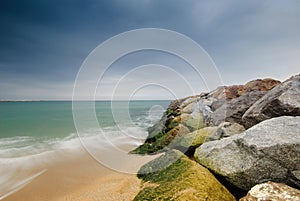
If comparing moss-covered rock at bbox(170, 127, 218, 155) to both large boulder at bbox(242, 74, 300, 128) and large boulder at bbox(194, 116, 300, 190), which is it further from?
large boulder at bbox(194, 116, 300, 190)

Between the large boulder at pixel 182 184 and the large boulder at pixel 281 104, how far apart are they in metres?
2.47

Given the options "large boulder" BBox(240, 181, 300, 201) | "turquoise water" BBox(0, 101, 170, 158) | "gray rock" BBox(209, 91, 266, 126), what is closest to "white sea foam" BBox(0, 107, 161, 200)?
"turquoise water" BBox(0, 101, 170, 158)

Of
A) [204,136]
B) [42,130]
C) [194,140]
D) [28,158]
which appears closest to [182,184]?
[194,140]

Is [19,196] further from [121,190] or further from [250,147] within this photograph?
[250,147]

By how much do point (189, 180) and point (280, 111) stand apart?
3.05 metres

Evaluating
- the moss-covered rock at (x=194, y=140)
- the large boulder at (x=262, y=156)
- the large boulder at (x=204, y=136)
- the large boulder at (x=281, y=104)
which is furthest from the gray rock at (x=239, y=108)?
the large boulder at (x=262, y=156)

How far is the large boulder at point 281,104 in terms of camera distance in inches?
179

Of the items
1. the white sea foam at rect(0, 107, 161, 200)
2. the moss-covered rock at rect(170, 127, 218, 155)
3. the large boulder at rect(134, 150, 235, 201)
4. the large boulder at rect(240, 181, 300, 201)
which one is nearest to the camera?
the large boulder at rect(240, 181, 300, 201)

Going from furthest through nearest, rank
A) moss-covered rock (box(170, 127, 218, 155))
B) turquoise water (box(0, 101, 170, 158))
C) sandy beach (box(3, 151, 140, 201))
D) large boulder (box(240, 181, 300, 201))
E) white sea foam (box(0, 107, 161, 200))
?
turquoise water (box(0, 101, 170, 158)) < white sea foam (box(0, 107, 161, 200)) < moss-covered rock (box(170, 127, 218, 155)) < sandy beach (box(3, 151, 140, 201)) < large boulder (box(240, 181, 300, 201))

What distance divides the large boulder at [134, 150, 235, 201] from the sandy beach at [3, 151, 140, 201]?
0.65 meters

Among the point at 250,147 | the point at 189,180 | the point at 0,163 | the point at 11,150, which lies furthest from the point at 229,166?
the point at 11,150

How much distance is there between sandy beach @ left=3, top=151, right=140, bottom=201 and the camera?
515 cm

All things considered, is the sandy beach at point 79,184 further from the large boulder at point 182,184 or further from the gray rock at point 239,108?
the gray rock at point 239,108

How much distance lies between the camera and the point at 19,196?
625cm
